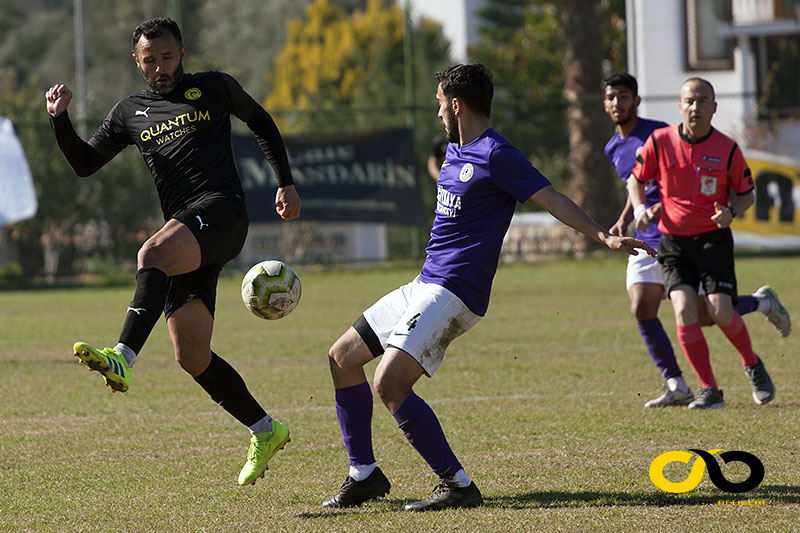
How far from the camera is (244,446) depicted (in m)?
6.20

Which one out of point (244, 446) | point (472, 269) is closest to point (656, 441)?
point (472, 269)

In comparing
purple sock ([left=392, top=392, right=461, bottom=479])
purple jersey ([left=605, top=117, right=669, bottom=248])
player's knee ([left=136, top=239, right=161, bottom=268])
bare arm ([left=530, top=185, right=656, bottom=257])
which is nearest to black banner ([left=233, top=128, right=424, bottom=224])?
purple jersey ([left=605, top=117, right=669, bottom=248])

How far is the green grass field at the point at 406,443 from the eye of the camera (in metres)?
4.62

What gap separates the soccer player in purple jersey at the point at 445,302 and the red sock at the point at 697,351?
2.80 meters

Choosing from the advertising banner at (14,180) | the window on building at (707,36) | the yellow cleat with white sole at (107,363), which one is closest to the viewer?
the yellow cleat with white sole at (107,363)

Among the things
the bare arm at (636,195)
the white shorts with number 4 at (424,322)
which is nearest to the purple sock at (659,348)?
the bare arm at (636,195)

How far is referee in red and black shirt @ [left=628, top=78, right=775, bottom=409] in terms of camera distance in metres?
7.07

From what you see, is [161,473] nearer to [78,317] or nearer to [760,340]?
[760,340]

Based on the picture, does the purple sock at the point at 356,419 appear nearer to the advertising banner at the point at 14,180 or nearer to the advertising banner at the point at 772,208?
the advertising banner at the point at 14,180

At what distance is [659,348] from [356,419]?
3337 millimetres

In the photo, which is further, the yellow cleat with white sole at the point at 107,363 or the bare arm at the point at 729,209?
the bare arm at the point at 729,209

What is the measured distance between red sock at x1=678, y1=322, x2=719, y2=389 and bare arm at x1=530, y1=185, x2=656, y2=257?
283 centimetres

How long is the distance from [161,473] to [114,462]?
0.42m

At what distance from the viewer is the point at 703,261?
280 inches
